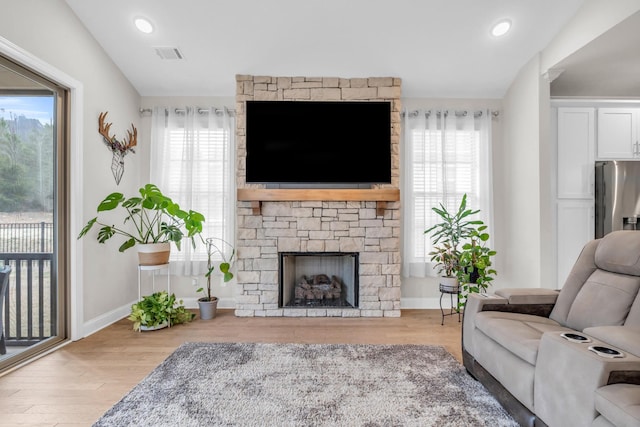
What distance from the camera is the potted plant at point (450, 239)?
352 cm

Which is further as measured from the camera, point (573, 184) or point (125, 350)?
point (573, 184)

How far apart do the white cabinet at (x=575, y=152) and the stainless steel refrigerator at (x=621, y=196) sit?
0.17 m

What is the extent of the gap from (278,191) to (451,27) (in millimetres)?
2257

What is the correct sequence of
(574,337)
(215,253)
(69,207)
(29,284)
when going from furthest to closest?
(215,253) → (69,207) → (29,284) → (574,337)

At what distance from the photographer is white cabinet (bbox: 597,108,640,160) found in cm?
339

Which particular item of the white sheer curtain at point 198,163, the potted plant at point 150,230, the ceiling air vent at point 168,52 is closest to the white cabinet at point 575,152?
the white sheer curtain at point 198,163

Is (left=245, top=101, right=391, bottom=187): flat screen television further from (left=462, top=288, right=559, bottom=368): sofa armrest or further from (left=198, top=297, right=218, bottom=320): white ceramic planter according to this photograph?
(left=462, top=288, right=559, bottom=368): sofa armrest

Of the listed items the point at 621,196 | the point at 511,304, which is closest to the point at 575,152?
the point at 621,196

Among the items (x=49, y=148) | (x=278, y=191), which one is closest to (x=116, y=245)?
(x=49, y=148)

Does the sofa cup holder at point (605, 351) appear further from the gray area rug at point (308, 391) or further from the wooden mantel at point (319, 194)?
the wooden mantel at point (319, 194)

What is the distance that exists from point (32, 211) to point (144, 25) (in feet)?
6.18

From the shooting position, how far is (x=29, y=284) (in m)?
2.67

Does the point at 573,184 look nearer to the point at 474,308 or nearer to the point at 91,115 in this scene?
the point at 474,308

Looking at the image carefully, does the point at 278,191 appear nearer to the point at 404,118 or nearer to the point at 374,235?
the point at 374,235
